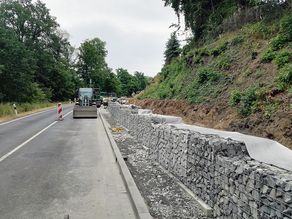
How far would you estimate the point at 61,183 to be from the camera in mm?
8039

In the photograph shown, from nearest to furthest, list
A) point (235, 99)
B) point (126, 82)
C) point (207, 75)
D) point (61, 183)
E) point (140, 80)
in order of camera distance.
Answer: point (61, 183), point (235, 99), point (207, 75), point (126, 82), point (140, 80)

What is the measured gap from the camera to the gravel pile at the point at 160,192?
6266 mm

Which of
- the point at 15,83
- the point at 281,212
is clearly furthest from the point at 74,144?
the point at 15,83

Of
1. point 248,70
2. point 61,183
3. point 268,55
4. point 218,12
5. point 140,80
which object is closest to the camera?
point 61,183

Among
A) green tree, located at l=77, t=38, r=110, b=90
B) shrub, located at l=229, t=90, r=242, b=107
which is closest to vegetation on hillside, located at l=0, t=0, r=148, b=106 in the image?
green tree, located at l=77, t=38, r=110, b=90

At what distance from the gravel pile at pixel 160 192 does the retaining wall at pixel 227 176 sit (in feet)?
0.83

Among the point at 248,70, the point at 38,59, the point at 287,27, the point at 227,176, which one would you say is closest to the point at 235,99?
the point at 248,70

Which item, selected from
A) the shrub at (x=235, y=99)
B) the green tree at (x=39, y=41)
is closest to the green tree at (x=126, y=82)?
the green tree at (x=39, y=41)

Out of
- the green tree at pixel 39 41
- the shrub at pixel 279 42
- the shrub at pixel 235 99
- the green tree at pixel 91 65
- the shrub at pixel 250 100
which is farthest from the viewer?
the green tree at pixel 91 65

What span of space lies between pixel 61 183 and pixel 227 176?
4.19m

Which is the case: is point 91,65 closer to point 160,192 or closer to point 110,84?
point 110,84

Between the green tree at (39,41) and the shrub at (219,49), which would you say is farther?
the green tree at (39,41)

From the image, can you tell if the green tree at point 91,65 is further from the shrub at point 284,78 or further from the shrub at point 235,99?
the shrub at point 284,78

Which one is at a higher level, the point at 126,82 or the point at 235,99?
the point at 126,82
